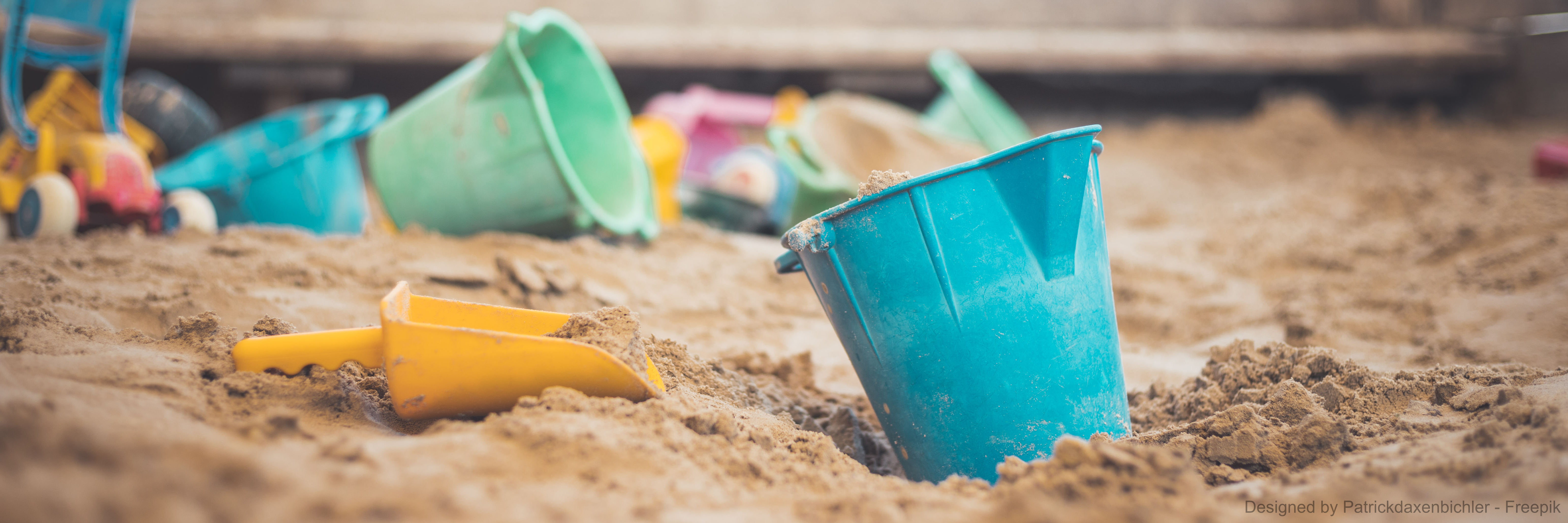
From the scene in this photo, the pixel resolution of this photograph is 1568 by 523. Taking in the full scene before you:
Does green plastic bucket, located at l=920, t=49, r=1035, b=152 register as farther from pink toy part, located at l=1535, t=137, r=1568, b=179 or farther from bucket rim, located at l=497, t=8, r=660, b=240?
pink toy part, located at l=1535, t=137, r=1568, b=179

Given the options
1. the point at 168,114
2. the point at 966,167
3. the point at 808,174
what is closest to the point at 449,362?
the point at 966,167

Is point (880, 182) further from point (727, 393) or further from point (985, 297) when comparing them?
point (727, 393)

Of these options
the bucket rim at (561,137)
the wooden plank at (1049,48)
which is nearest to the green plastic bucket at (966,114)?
the wooden plank at (1049,48)

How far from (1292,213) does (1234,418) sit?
2.83m

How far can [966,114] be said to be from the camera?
4.42 metres

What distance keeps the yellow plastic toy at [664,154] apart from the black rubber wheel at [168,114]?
77.3 inches

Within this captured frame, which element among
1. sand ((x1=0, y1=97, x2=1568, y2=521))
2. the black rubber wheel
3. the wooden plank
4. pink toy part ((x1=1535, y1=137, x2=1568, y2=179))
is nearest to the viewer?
sand ((x1=0, y1=97, x2=1568, y2=521))

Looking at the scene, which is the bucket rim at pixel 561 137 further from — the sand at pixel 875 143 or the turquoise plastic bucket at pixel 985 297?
the turquoise plastic bucket at pixel 985 297

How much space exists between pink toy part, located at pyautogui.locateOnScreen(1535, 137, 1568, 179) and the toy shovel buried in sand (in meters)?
4.04

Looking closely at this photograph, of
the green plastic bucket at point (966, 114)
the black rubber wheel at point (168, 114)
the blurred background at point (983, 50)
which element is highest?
the blurred background at point (983, 50)

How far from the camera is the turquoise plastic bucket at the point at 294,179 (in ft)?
10.2

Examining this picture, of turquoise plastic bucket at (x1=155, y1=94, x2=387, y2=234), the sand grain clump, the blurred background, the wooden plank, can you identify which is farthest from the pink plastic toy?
the sand grain clump

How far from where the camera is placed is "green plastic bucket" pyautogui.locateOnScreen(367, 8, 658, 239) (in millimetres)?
2588

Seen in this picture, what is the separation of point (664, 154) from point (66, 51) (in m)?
2.32
